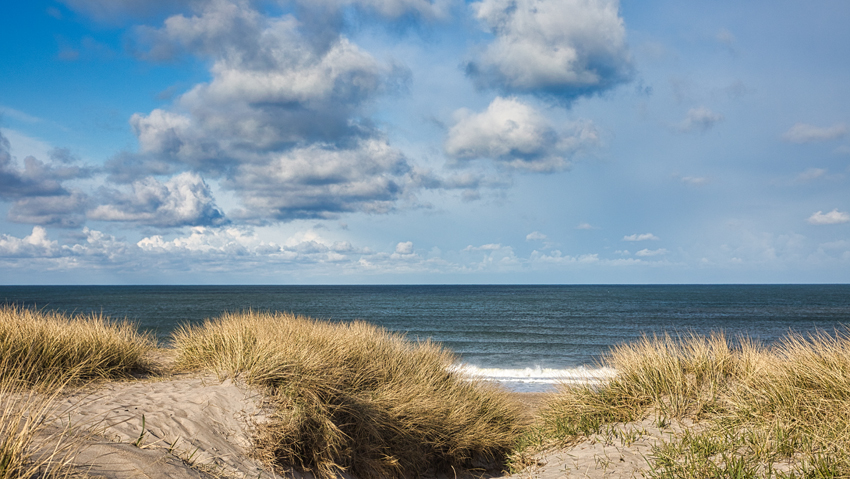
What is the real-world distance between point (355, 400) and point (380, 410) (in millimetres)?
475

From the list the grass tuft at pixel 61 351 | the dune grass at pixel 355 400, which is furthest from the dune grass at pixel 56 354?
the dune grass at pixel 355 400

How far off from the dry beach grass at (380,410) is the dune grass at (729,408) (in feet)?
0.08

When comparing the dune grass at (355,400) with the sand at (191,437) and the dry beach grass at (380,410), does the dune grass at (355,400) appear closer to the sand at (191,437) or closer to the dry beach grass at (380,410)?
the dry beach grass at (380,410)

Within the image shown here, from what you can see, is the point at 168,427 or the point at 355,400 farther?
the point at 355,400

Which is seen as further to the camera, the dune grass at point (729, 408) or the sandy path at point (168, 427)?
the dune grass at point (729, 408)

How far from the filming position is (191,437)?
17.7 ft

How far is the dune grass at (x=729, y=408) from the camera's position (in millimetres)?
4922

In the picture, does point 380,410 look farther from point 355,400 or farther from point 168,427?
point 168,427

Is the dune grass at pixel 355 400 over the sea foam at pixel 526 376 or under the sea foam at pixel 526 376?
over

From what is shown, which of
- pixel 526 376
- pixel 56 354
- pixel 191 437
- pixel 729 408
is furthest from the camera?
pixel 526 376

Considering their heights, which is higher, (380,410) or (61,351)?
(61,351)

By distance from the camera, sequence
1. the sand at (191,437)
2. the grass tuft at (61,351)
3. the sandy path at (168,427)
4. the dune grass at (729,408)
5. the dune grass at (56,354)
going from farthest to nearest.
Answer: the grass tuft at (61,351), the dune grass at (56,354), the dune grass at (729,408), the sand at (191,437), the sandy path at (168,427)

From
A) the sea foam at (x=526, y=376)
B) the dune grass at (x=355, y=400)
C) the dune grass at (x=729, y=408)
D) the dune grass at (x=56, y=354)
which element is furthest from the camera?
the sea foam at (x=526, y=376)

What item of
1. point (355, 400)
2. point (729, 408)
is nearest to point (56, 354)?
point (355, 400)
